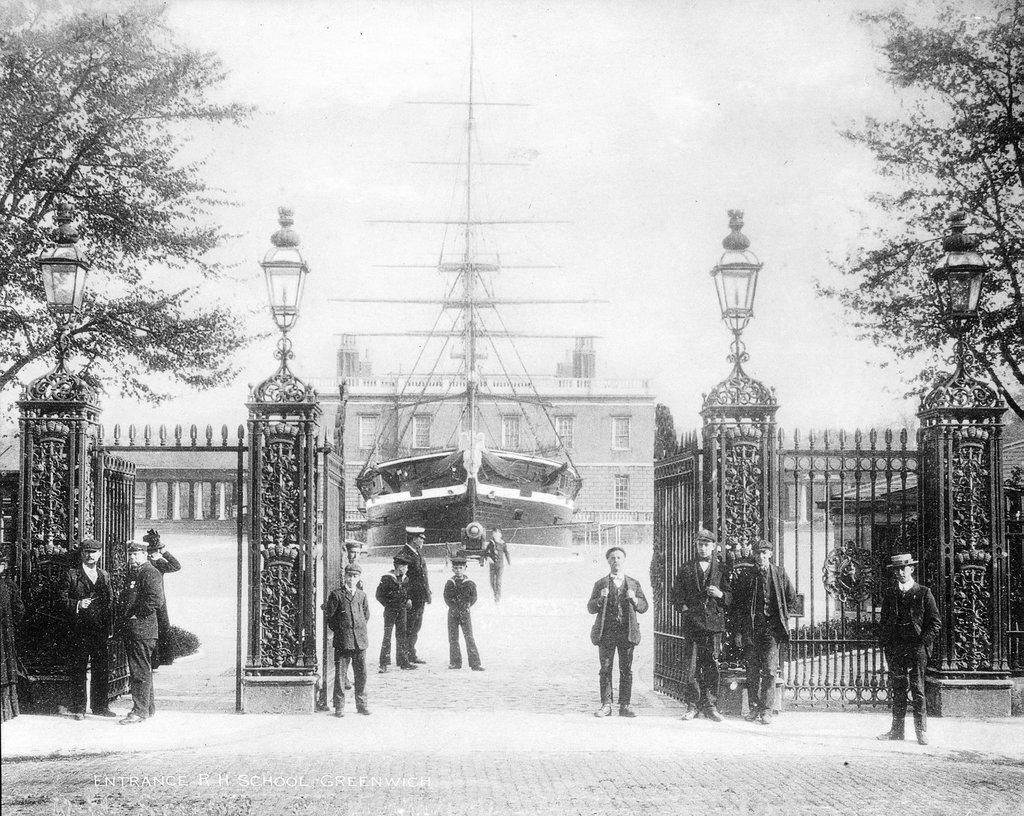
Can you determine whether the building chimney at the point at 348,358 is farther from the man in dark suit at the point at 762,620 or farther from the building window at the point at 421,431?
the man in dark suit at the point at 762,620

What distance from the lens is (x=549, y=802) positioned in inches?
261

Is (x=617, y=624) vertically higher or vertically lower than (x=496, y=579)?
higher

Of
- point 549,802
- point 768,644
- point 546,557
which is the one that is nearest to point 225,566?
point 546,557

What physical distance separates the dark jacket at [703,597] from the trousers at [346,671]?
3050 mm

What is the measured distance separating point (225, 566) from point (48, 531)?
22.7m

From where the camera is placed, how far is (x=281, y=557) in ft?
32.4

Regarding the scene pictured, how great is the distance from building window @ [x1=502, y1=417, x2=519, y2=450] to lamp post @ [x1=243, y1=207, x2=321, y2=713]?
4569 centimetres

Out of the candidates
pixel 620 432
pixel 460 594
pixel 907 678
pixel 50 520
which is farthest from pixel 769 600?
pixel 620 432

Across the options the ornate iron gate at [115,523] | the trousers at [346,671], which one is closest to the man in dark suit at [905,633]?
the trousers at [346,671]

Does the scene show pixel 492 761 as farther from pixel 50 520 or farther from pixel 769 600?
pixel 50 520

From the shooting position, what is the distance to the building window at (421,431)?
183 ft

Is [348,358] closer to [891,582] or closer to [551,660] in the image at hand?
[551,660]

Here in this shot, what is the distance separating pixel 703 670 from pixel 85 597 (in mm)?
5723

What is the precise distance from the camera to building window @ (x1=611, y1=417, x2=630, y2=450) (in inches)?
2249
